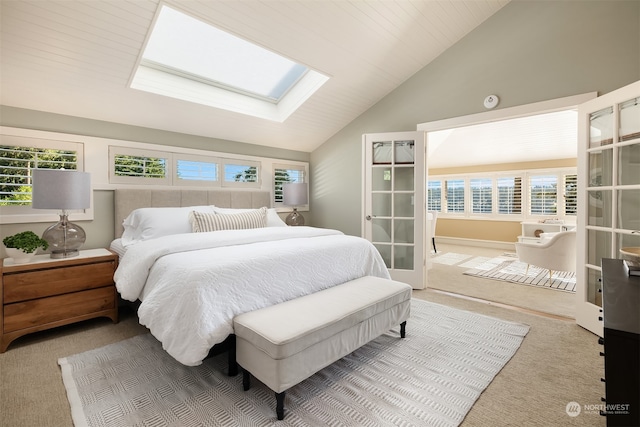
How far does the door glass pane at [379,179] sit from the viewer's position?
3830 mm

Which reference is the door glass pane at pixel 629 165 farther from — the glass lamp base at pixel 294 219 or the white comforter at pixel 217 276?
the glass lamp base at pixel 294 219

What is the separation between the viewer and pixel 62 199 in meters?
2.38

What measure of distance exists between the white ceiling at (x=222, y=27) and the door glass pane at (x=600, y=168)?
1808mm

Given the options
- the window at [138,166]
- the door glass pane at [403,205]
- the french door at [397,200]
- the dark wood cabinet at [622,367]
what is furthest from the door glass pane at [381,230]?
the dark wood cabinet at [622,367]

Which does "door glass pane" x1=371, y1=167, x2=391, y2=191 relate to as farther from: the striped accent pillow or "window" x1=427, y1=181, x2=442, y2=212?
"window" x1=427, y1=181, x2=442, y2=212

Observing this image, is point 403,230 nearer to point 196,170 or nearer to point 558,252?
point 558,252

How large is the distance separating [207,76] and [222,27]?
0.92 meters

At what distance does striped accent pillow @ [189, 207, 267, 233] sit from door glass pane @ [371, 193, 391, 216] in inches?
55.1

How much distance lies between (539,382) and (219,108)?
3.67 metres

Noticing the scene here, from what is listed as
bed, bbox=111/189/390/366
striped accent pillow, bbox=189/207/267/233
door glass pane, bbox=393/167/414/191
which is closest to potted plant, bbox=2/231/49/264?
bed, bbox=111/189/390/366

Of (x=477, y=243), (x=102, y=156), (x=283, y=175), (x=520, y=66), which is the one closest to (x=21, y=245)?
(x=102, y=156)

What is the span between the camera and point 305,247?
2.32 m

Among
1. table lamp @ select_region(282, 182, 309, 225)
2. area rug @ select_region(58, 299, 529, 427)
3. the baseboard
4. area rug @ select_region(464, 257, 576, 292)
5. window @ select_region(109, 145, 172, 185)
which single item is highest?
window @ select_region(109, 145, 172, 185)

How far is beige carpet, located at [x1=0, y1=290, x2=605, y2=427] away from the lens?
1507 millimetres
